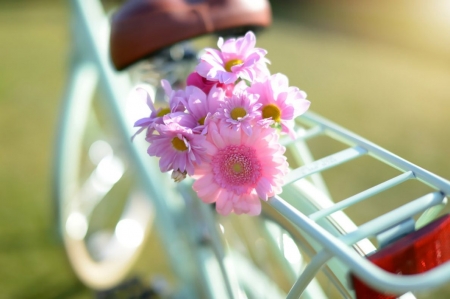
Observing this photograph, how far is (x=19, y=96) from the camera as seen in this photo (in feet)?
9.59

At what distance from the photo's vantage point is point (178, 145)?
584mm

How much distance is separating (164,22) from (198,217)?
1.35 feet

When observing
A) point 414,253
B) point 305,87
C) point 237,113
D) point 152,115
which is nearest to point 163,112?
point 152,115

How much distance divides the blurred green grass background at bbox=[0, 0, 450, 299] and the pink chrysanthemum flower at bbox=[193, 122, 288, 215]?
3.45 feet

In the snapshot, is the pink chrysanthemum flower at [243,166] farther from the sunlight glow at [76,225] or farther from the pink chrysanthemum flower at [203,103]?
the sunlight glow at [76,225]

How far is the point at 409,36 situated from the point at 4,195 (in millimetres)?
3030

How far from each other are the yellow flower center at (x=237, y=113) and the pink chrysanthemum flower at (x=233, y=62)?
43 mm

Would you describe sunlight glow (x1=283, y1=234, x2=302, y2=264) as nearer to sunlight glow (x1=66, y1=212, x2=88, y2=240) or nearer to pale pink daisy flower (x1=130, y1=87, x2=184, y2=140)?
pale pink daisy flower (x1=130, y1=87, x2=184, y2=140)

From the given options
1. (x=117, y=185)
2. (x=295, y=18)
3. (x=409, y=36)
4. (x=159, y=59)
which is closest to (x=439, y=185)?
(x=159, y=59)

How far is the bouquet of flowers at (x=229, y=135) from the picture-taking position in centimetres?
56

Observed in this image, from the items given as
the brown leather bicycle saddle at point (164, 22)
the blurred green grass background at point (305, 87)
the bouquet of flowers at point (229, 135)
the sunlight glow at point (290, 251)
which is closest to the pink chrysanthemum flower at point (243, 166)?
the bouquet of flowers at point (229, 135)

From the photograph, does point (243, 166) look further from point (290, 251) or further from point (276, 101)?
point (290, 251)

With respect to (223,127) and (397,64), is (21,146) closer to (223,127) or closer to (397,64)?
(223,127)

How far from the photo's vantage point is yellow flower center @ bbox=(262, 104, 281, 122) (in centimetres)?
61
